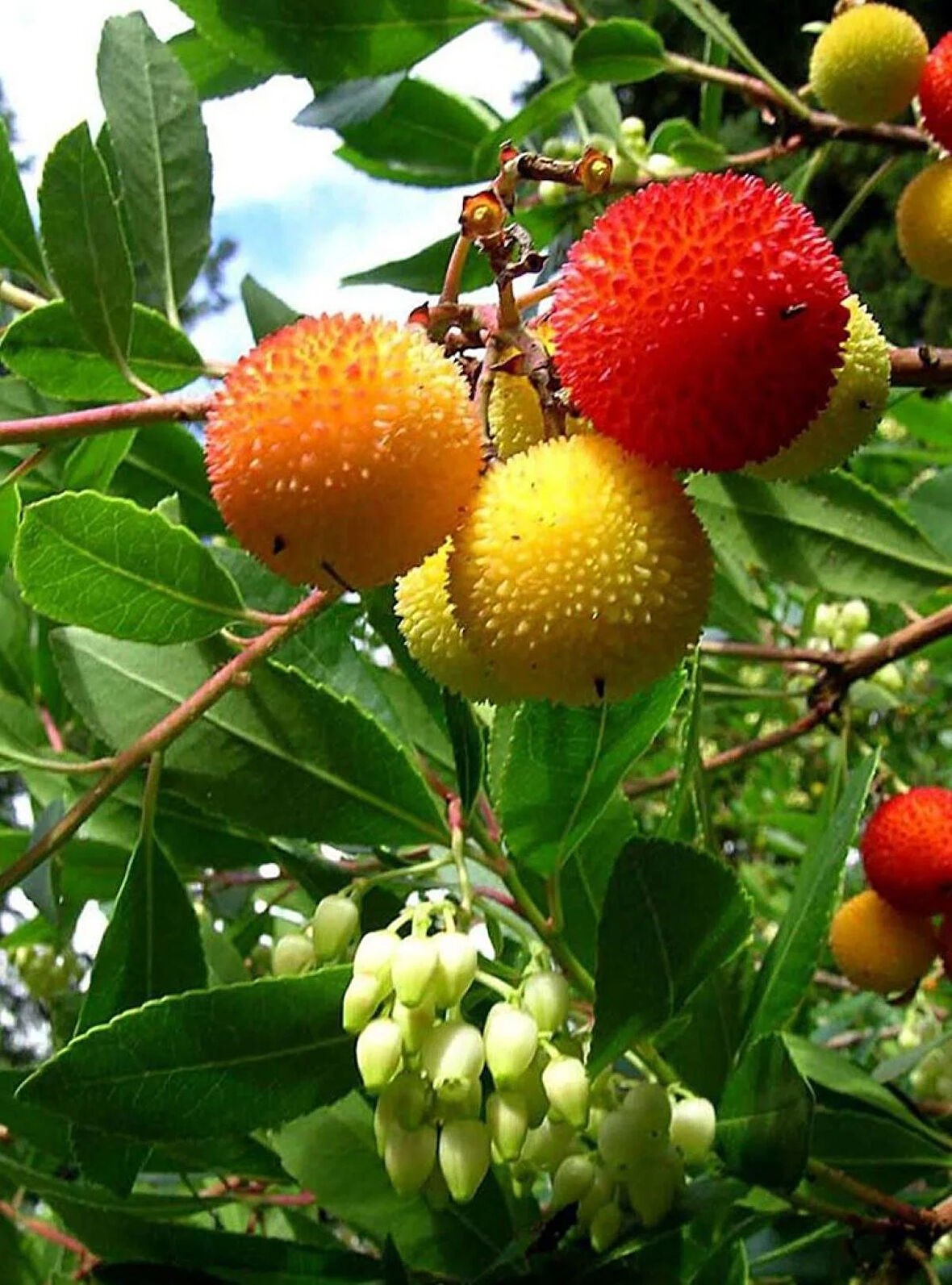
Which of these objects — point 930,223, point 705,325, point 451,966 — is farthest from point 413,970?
point 930,223

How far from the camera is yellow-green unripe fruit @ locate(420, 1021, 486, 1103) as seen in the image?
29.2 inches

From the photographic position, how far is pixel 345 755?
93 cm

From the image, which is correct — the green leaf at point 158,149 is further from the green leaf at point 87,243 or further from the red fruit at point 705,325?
the red fruit at point 705,325

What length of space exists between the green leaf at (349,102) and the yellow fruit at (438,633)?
77cm

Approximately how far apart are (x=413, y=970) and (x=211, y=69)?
1092 mm

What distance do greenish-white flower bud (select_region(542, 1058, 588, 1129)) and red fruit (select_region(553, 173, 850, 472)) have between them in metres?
0.33

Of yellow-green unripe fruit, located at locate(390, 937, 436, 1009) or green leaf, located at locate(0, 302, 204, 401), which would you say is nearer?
yellow-green unripe fruit, located at locate(390, 937, 436, 1009)

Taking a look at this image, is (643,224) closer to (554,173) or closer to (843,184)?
(554,173)

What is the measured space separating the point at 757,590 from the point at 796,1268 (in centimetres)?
86

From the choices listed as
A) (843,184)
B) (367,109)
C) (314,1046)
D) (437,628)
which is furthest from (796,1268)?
(843,184)

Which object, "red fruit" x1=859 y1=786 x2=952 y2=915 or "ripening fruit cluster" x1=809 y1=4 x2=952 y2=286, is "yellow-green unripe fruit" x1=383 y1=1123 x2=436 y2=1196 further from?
"ripening fruit cluster" x1=809 y1=4 x2=952 y2=286

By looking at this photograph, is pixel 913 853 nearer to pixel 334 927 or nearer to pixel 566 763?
pixel 566 763

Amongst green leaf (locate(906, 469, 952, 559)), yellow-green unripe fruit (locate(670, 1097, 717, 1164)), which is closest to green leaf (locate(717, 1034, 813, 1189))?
yellow-green unripe fruit (locate(670, 1097, 717, 1164))

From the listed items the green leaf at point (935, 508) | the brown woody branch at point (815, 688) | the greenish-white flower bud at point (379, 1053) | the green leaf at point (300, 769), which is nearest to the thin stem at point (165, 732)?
the green leaf at point (300, 769)
